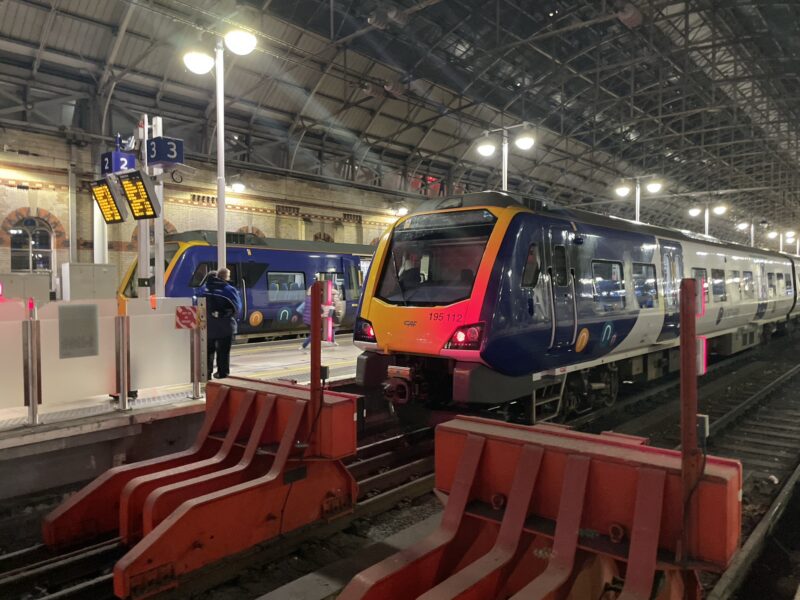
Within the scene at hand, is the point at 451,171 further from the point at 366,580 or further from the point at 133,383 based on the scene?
the point at 366,580

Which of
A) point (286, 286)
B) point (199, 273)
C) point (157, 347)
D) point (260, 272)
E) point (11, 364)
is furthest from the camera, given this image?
point (286, 286)

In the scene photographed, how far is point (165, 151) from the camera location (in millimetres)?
8594

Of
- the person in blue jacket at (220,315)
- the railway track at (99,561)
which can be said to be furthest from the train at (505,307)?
the person in blue jacket at (220,315)

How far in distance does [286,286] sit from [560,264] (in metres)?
9.85

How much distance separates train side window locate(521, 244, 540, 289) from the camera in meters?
6.22

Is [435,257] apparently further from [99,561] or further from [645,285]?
[99,561]

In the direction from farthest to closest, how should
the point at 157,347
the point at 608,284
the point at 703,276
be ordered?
the point at 703,276
the point at 608,284
the point at 157,347

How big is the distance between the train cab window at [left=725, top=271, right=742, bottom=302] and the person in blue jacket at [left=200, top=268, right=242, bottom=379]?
1009 centimetres

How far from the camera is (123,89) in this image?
16266 millimetres

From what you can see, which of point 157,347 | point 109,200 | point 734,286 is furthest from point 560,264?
point 734,286

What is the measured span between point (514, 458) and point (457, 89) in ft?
63.9

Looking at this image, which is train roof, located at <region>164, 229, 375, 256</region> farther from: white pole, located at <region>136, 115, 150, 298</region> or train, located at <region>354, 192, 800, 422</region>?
train, located at <region>354, 192, 800, 422</region>

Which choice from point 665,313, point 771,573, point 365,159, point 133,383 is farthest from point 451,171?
point 771,573

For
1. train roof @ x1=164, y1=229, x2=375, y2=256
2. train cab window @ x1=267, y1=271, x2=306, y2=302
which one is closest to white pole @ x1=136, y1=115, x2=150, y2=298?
train roof @ x1=164, y1=229, x2=375, y2=256
